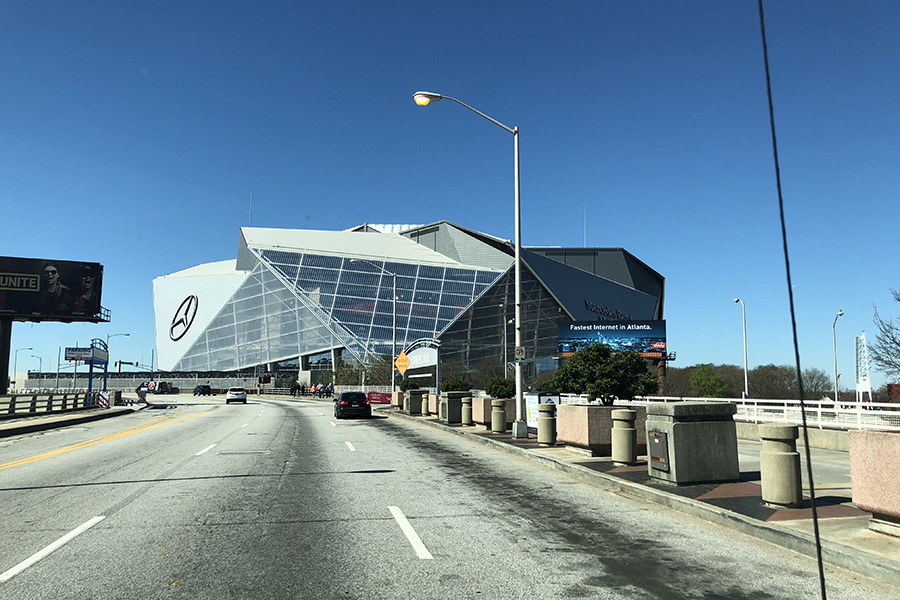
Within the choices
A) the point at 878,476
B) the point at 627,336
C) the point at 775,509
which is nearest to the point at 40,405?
the point at 775,509

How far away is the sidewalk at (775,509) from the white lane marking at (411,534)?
12.4 ft

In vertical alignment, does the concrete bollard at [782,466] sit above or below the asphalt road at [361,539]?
above

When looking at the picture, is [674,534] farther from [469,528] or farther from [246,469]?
[246,469]

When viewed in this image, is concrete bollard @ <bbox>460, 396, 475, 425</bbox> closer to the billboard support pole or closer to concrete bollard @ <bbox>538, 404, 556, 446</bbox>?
concrete bollard @ <bbox>538, 404, 556, 446</bbox>

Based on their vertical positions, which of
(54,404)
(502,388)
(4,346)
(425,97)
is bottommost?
(54,404)

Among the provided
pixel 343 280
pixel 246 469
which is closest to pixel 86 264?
pixel 343 280

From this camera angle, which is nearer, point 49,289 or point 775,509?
point 775,509

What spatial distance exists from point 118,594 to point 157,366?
11272 cm

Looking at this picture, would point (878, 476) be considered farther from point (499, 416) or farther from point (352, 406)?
point (352, 406)

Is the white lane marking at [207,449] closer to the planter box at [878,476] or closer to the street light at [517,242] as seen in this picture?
the street light at [517,242]

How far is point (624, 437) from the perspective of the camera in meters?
12.4

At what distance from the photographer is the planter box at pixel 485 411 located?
23.9 metres

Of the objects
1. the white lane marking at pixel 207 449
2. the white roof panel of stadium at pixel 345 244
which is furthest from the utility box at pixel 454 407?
the white roof panel of stadium at pixel 345 244

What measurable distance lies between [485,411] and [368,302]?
64.3 metres
